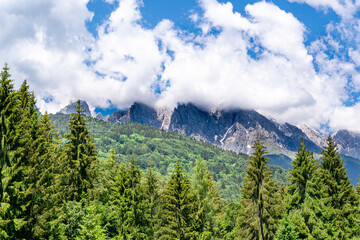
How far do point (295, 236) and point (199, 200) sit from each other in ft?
42.7

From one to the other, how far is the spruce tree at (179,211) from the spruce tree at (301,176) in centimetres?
1169

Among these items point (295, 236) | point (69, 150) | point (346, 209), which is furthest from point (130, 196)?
point (346, 209)

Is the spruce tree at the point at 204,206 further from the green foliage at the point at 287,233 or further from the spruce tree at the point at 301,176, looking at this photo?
the spruce tree at the point at 301,176

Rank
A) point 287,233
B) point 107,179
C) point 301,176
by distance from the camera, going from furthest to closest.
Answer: point 107,179
point 301,176
point 287,233

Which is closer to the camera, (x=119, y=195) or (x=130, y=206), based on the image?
(x=130, y=206)

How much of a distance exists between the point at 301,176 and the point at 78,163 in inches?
955

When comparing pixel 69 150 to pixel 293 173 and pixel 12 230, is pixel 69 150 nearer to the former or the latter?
pixel 12 230

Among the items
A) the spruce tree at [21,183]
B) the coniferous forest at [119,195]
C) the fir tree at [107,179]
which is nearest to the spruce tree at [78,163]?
the coniferous forest at [119,195]

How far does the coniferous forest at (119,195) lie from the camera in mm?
17781

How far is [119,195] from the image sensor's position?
31375mm

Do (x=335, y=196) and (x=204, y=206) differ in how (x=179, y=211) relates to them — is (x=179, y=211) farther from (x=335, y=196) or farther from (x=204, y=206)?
(x=335, y=196)

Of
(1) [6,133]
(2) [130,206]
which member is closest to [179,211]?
(2) [130,206]

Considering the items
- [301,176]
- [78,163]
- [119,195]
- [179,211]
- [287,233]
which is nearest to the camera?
[287,233]

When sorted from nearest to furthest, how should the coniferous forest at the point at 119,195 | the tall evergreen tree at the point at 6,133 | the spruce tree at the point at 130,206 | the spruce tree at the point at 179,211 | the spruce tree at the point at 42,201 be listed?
the tall evergreen tree at the point at 6,133 < the coniferous forest at the point at 119,195 < the spruce tree at the point at 42,201 < the spruce tree at the point at 179,211 < the spruce tree at the point at 130,206
